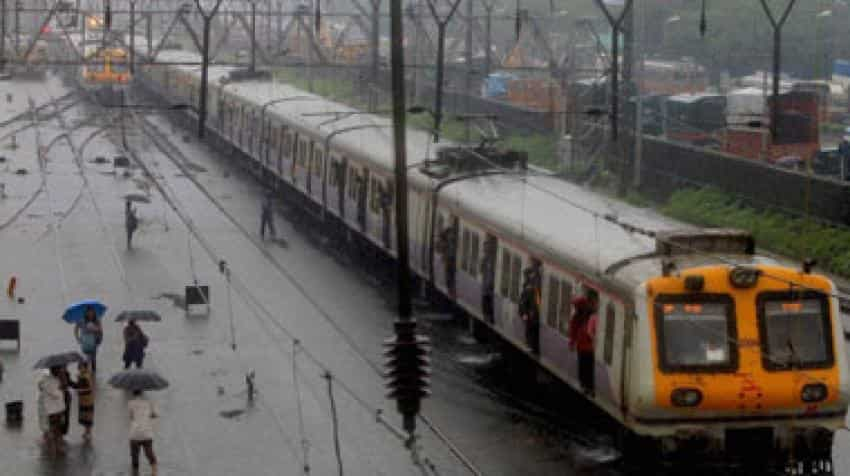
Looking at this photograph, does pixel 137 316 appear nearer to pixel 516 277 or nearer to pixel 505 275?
pixel 505 275

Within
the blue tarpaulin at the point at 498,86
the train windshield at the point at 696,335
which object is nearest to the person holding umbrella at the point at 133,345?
the train windshield at the point at 696,335

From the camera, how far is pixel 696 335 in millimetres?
16625

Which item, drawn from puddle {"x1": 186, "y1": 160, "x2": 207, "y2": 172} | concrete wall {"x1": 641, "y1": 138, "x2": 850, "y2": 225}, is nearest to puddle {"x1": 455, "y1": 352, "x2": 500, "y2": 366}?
concrete wall {"x1": 641, "y1": 138, "x2": 850, "y2": 225}

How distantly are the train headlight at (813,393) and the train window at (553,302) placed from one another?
3.54m

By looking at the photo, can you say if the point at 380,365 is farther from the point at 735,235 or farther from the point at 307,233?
the point at 307,233

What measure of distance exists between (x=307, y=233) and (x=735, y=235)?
67.1 feet

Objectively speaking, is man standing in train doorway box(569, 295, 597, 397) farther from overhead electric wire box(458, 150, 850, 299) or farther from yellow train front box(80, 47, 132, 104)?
yellow train front box(80, 47, 132, 104)

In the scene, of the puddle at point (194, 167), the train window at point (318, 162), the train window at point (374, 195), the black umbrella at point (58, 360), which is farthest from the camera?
the puddle at point (194, 167)

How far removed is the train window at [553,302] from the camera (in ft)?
63.9

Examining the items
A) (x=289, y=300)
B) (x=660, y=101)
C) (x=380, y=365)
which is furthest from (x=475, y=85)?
(x=380, y=365)

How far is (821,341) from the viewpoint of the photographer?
666 inches

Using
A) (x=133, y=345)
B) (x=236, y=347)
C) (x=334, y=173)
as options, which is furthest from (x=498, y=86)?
(x=133, y=345)

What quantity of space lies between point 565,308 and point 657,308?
105 inches

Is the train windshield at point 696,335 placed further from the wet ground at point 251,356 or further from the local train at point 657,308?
the wet ground at point 251,356
